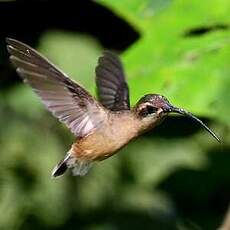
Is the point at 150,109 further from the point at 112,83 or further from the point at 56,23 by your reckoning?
the point at 56,23

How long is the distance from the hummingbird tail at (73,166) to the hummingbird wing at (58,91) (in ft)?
0.20

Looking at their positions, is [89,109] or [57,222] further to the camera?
[57,222]

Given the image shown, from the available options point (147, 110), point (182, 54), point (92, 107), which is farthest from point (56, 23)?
point (147, 110)

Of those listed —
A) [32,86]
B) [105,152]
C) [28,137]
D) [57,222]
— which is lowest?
[57,222]

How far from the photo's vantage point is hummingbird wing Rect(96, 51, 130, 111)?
2.16m

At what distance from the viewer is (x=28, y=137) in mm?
4055

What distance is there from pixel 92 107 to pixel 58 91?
0.39 ft

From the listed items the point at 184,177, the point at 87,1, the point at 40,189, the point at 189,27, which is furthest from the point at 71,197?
the point at 189,27

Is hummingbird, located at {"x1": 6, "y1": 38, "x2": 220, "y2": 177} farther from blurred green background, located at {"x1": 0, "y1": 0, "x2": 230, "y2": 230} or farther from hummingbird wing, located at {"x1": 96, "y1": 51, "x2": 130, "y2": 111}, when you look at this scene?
blurred green background, located at {"x1": 0, "y1": 0, "x2": 230, "y2": 230}

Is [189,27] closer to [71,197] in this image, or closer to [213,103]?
[213,103]

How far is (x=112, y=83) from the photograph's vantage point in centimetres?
219

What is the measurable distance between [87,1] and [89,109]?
2.11 metres

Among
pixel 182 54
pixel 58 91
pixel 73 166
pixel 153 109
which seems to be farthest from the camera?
pixel 182 54

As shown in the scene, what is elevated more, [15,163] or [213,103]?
[213,103]
